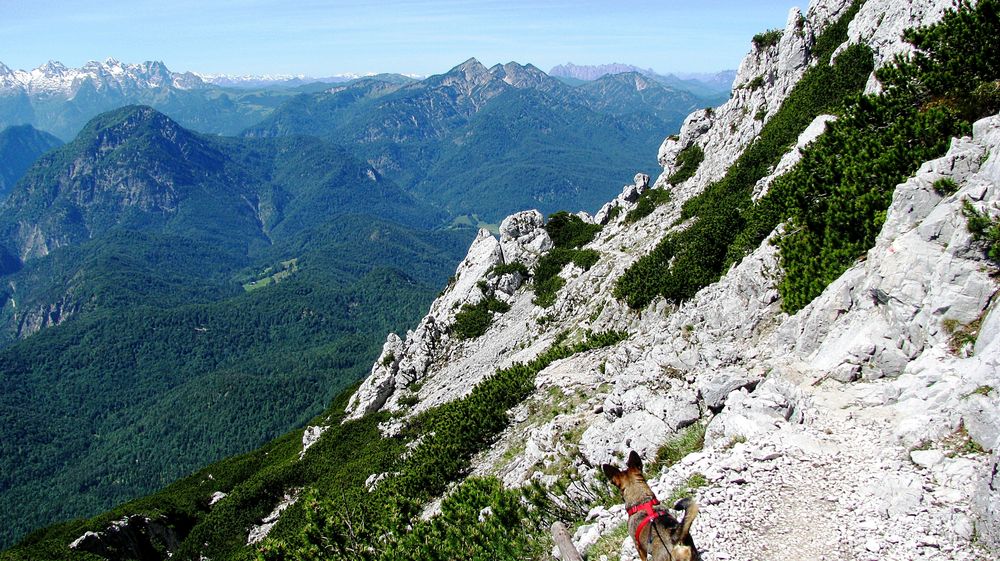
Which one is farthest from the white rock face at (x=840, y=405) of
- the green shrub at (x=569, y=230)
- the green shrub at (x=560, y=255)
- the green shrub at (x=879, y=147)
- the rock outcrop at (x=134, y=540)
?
the rock outcrop at (x=134, y=540)

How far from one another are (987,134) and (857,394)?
7.87 metres

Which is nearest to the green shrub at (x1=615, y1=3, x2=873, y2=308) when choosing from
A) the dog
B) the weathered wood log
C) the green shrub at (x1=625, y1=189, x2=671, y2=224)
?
the green shrub at (x1=625, y1=189, x2=671, y2=224)

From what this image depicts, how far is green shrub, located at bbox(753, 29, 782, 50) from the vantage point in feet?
188

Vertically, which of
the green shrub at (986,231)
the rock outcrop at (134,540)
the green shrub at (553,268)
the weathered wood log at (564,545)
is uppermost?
the green shrub at (986,231)

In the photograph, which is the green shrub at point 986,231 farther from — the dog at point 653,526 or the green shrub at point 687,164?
the green shrub at point 687,164

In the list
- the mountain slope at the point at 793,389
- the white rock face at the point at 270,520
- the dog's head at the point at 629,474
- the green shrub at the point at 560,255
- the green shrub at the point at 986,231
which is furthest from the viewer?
the green shrub at the point at 560,255

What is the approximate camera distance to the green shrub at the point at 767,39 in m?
57.2

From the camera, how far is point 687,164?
202ft

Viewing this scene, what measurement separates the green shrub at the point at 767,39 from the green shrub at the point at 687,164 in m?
12.2

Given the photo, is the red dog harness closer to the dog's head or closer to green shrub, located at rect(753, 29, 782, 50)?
the dog's head

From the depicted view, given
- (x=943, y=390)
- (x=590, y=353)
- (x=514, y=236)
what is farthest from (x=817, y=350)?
(x=514, y=236)

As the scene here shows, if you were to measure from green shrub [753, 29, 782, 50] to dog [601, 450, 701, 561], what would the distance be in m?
62.5

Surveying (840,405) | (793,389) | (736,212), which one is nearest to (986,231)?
(840,405)

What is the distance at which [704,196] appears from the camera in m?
47.0
